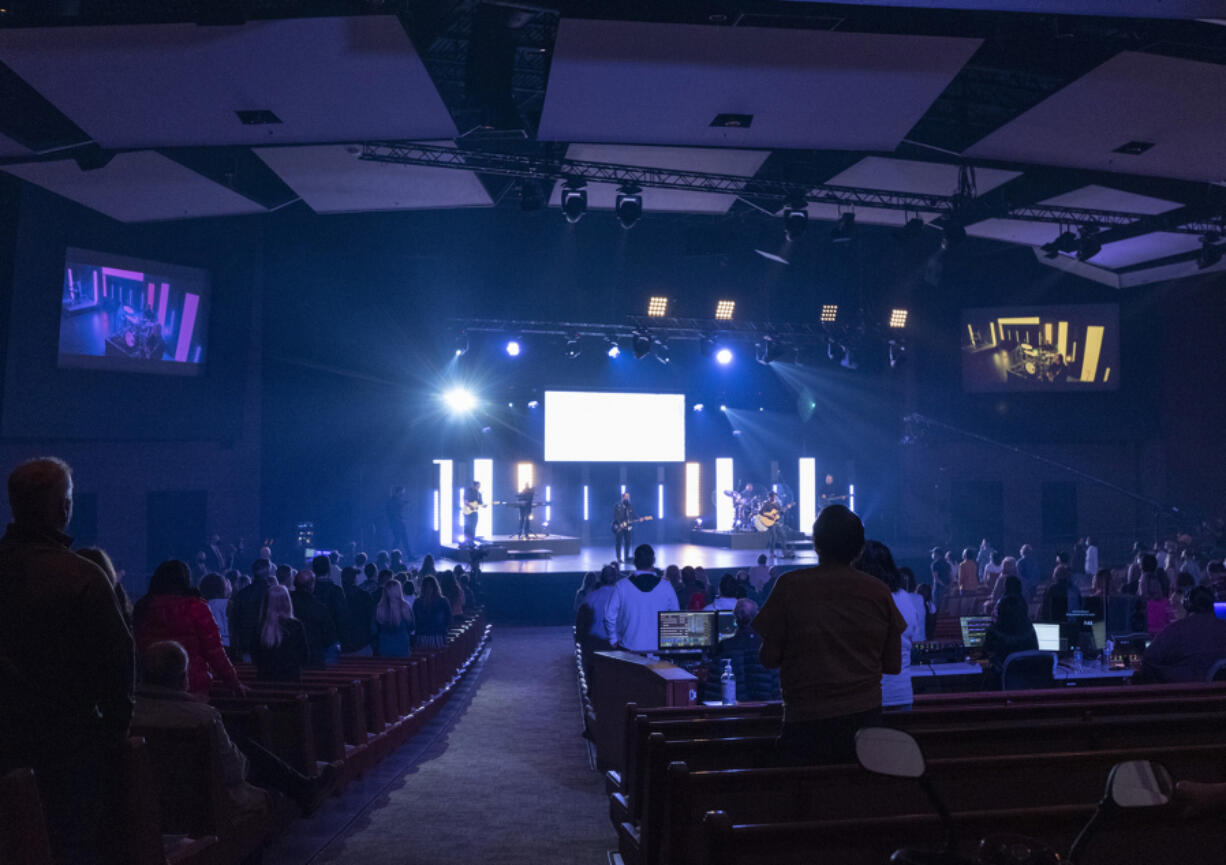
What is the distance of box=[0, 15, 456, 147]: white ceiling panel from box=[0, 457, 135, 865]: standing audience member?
5.93m

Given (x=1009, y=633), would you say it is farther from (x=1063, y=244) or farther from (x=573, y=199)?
(x=1063, y=244)

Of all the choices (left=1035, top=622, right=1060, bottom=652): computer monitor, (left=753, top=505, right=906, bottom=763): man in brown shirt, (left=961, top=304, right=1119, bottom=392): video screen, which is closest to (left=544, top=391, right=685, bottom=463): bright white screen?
(left=961, top=304, right=1119, bottom=392): video screen

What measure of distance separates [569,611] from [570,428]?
5.57 meters

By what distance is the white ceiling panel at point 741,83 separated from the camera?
7.82m

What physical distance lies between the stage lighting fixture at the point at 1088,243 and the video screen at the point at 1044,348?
590cm

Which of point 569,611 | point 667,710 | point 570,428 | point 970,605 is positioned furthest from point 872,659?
point 570,428

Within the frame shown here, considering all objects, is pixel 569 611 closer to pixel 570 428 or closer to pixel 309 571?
pixel 570 428

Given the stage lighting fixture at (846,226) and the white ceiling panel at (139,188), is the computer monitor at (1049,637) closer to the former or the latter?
the stage lighting fixture at (846,226)

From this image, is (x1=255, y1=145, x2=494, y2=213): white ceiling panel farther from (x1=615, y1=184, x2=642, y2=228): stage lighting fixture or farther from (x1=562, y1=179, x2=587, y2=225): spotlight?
(x1=615, y1=184, x2=642, y2=228): stage lighting fixture

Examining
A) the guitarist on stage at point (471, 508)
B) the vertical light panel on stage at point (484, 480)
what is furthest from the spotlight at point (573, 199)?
the vertical light panel on stage at point (484, 480)

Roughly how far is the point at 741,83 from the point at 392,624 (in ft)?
19.9

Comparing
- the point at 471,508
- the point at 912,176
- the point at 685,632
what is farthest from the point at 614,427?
the point at 685,632

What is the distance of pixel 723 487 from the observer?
22969mm

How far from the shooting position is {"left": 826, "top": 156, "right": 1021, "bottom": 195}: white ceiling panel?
39.8ft
